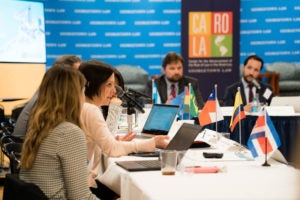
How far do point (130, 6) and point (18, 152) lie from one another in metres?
7.13

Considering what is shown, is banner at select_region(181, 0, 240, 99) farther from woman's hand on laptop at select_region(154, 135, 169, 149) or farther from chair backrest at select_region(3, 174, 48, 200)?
chair backrest at select_region(3, 174, 48, 200)

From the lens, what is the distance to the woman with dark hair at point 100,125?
9.55ft

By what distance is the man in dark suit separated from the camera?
654cm

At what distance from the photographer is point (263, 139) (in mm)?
2590

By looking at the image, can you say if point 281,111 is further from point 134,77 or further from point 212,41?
point 134,77

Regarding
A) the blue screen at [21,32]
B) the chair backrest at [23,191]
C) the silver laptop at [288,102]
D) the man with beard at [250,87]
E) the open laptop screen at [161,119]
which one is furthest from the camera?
the blue screen at [21,32]

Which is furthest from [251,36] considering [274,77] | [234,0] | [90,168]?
[90,168]

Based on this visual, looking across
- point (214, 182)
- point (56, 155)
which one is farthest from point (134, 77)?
point (214, 182)

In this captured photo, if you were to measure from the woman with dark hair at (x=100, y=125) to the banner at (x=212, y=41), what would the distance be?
5.16m

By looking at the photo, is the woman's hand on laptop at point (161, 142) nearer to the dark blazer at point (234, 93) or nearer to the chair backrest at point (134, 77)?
the dark blazer at point (234, 93)

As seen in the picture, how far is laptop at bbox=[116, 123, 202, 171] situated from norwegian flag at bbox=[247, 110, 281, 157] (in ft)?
0.95

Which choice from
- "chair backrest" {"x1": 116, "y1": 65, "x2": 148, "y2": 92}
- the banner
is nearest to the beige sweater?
the banner

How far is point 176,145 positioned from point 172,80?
3777mm

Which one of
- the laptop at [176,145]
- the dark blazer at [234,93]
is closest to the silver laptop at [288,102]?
the dark blazer at [234,93]
